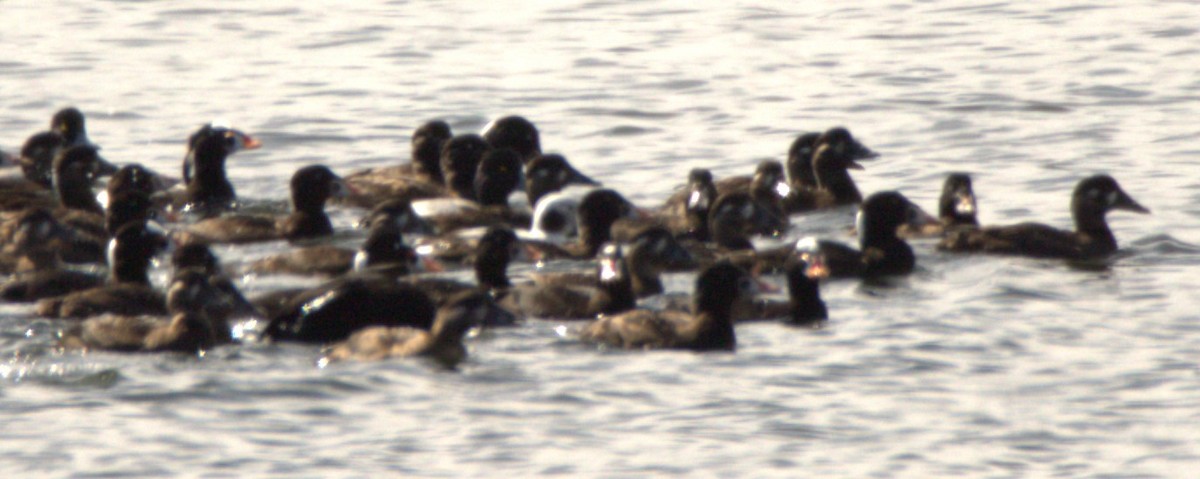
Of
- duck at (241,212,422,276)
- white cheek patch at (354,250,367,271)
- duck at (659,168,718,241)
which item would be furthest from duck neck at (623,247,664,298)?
duck at (659,168,718,241)

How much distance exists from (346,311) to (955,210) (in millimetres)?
5014

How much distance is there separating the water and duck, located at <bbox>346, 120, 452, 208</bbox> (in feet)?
0.65

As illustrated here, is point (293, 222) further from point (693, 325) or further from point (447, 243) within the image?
point (693, 325)

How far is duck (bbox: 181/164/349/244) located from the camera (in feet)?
55.8

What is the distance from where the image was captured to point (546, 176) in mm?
18719

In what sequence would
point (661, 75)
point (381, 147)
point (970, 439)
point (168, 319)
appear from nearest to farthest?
point (970, 439) < point (168, 319) < point (381, 147) < point (661, 75)

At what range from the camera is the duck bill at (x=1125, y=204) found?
16.9 metres

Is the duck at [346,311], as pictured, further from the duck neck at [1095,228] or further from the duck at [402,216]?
the duck neck at [1095,228]

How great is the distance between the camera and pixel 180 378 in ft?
41.7

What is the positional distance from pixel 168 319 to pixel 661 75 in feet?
37.3

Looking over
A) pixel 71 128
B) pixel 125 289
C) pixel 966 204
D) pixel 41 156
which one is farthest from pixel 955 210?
pixel 71 128

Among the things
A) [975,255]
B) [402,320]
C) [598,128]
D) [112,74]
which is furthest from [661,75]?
[402,320]

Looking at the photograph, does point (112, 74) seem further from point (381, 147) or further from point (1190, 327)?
point (1190, 327)

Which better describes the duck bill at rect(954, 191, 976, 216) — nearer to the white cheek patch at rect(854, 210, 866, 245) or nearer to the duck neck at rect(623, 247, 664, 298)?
the white cheek patch at rect(854, 210, 866, 245)
